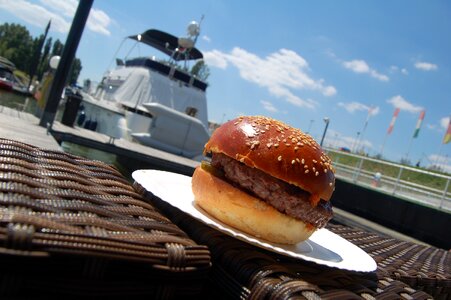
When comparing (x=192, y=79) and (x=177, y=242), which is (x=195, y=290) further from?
(x=192, y=79)

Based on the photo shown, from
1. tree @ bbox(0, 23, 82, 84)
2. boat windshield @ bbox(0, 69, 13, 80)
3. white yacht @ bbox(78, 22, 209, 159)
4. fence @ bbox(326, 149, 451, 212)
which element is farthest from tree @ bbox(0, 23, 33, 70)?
fence @ bbox(326, 149, 451, 212)

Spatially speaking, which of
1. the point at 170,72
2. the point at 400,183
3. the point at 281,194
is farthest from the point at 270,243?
the point at 170,72

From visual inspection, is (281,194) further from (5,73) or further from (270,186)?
(5,73)

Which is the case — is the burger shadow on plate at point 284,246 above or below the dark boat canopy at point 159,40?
below

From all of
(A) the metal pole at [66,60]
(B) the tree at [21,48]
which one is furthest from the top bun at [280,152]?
(B) the tree at [21,48]

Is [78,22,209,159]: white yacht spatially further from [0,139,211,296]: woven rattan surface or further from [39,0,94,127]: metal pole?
[0,139,211,296]: woven rattan surface

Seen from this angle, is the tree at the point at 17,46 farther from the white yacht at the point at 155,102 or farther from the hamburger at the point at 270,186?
the hamburger at the point at 270,186
